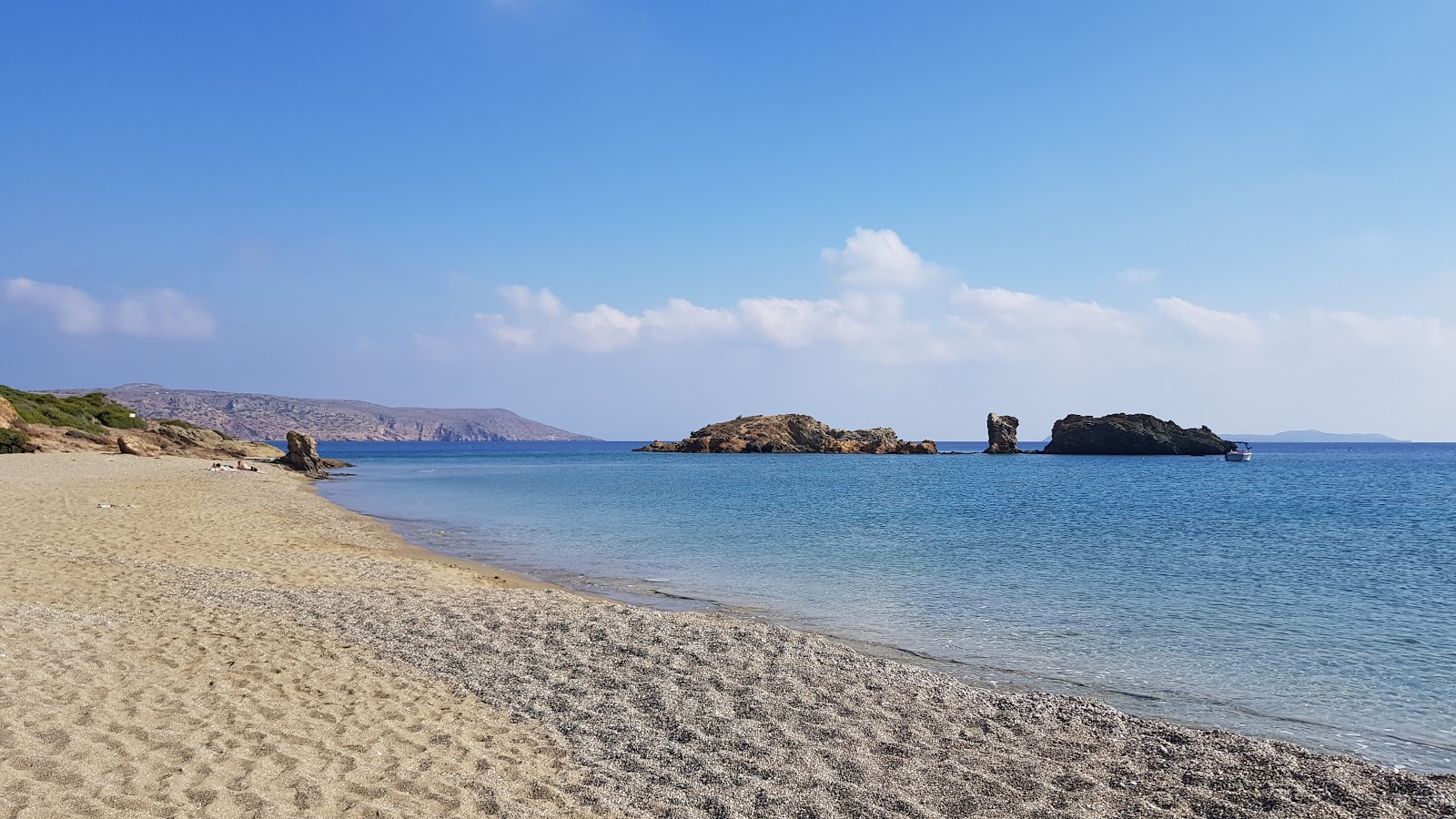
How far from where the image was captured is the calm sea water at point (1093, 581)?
10.6 m

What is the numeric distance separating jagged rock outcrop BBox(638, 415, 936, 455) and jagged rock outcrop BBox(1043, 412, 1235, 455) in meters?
28.0

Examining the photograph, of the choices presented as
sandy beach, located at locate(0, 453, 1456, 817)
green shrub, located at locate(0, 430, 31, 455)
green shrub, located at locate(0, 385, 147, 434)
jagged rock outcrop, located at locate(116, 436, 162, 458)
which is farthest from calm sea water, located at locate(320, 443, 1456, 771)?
green shrub, located at locate(0, 385, 147, 434)

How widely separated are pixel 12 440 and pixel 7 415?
259 inches

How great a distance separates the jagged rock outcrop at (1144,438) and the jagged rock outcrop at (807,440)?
28.0 meters

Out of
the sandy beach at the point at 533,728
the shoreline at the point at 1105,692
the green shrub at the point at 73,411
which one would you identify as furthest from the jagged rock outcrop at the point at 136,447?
the shoreline at the point at 1105,692

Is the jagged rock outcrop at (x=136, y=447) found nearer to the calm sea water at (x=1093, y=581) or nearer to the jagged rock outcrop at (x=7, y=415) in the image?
the jagged rock outcrop at (x=7, y=415)

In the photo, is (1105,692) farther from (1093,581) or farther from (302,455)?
(302,455)

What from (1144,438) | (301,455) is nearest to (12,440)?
(301,455)

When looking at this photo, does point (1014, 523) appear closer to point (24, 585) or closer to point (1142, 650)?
point (1142, 650)

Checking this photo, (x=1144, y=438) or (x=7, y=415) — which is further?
(x=1144, y=438)

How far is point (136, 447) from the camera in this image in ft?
200

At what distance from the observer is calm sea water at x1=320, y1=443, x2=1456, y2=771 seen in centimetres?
1060

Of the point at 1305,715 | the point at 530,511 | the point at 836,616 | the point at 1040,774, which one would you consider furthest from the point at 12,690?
the point at 530,511

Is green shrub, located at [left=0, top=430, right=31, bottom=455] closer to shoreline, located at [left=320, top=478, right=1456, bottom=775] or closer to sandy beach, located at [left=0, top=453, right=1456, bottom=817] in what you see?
sandy beach, located at [left=0, top=453, right=1456, bottom=817]
